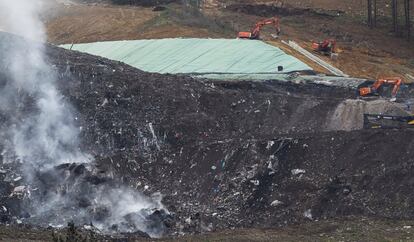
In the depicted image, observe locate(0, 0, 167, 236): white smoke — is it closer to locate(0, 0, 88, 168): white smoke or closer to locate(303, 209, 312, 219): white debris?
locate(0, 0, 88, 168): white smoke

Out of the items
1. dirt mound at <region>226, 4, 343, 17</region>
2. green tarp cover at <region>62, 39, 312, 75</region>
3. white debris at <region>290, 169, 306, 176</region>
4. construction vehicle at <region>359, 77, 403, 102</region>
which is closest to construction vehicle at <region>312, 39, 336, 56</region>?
green tarp cover at <region>62, 39, 312, 75</region>

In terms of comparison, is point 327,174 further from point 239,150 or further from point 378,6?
point 378,6

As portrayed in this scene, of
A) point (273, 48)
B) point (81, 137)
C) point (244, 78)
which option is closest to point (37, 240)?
point (81, 137)

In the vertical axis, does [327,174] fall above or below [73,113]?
below

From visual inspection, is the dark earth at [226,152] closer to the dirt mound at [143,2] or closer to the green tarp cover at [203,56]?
the green tarp cover at [203,56]

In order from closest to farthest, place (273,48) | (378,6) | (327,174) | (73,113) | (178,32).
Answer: (327,174)
(73,113)
(273,48)
(178,32)
(378,6)

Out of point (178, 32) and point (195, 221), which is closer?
point (195, 221)
